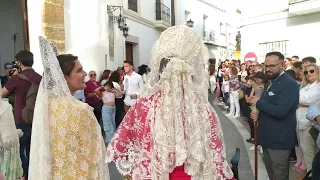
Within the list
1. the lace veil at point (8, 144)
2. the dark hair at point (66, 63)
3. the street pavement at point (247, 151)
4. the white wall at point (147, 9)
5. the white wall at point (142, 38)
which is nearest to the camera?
the dark hair at point (66, 63)

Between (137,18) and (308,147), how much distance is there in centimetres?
1146

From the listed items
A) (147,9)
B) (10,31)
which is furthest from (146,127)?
(147,9)

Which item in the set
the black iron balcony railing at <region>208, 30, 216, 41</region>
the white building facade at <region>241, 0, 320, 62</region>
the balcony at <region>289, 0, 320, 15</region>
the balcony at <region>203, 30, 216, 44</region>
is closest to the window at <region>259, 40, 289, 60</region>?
the white building facade at <region>241, 0, 320, 62</region>

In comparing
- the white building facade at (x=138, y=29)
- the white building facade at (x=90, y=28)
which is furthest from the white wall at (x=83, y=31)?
the white building facade at (x=138, y=29)

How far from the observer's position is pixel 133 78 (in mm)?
8227

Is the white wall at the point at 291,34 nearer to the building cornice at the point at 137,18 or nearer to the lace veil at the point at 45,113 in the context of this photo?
the building cornice at the point at 137,18

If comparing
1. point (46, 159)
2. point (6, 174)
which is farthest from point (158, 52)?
point (6, 174)

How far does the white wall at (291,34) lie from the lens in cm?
1288

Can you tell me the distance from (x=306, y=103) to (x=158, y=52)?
354cm

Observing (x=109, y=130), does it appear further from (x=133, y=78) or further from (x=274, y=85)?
(x=274, y=85)

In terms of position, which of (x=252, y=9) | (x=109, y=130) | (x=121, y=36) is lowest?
(x=109, y=130)

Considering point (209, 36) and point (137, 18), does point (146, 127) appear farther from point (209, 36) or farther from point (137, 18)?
point (209, 36)

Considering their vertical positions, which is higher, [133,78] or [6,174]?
[133,78]

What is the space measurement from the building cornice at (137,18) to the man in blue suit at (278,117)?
420 inches
